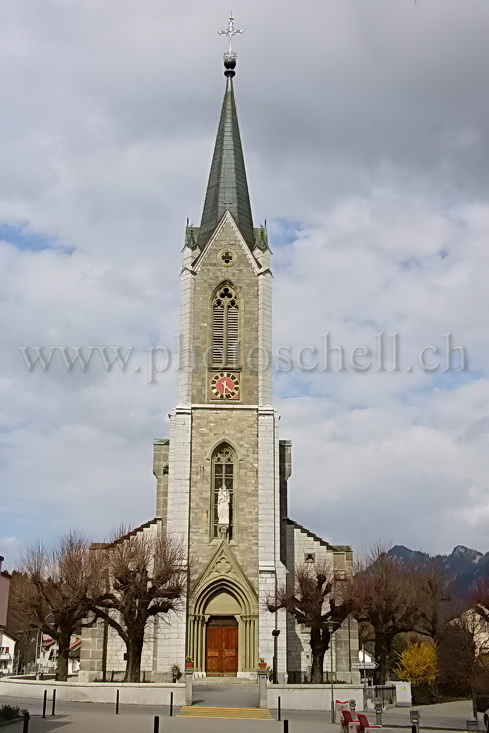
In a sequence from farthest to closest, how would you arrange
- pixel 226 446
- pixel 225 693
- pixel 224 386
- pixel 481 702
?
pixel 224 386
pixel 226 446
pixel 481 702
pixel 225 693

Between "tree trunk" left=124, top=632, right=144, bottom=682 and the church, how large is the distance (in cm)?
346

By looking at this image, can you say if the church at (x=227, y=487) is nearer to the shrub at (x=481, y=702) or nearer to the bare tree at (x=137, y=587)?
the bare tree at (x=137, y=587)

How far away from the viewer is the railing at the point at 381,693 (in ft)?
108

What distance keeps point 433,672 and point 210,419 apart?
18.3 meters

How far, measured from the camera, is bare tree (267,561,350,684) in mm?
36031

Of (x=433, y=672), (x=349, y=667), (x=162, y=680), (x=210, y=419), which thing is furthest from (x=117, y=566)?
(x=433, y=672)

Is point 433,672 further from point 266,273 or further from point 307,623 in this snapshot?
point 266,273

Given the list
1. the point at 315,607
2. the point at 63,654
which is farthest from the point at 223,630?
the point at 63,654

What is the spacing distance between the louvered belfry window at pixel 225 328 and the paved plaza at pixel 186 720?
19317mm

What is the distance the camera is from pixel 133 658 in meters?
34.4

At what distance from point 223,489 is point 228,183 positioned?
19.6 m

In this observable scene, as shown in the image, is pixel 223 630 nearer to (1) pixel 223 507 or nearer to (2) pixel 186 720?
(1) pixel 223 507

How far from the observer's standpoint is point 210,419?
4372 cm

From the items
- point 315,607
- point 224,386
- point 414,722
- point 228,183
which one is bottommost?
point 414,722
